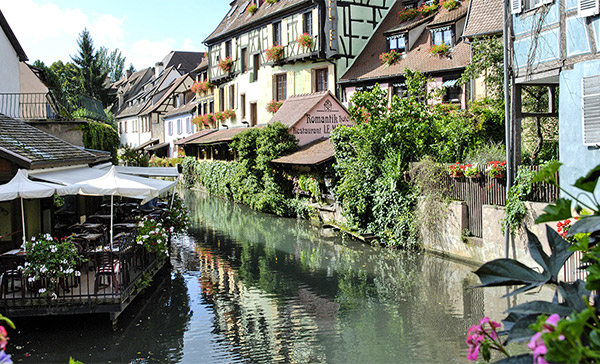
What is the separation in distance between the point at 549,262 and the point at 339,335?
751cm

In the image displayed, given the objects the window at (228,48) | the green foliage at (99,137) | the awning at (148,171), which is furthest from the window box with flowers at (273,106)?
the awning at (148,171)

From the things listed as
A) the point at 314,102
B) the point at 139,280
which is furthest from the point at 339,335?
the point at 314,102

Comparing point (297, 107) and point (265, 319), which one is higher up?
point (297, 107)

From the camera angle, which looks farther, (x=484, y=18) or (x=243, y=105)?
(x=243, y=105)

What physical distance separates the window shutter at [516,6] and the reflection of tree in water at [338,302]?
19.8ft

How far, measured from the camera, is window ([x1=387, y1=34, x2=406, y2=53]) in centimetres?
2648

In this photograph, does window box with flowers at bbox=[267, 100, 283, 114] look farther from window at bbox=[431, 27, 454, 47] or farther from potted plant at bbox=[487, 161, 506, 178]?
potted plant at bbox=[487, 161, 506, 178]

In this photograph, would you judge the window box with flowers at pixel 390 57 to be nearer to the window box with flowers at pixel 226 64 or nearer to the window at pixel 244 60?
the window at pixel 244 60

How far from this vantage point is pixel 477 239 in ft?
45.2

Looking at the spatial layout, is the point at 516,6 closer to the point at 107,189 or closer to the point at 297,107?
the point at 107,189

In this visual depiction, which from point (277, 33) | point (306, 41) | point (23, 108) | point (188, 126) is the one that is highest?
point (277, 33)

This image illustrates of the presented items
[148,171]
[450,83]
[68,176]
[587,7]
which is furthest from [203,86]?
[587,7]

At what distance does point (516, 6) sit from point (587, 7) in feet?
7.91

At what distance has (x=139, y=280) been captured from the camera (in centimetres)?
1059
